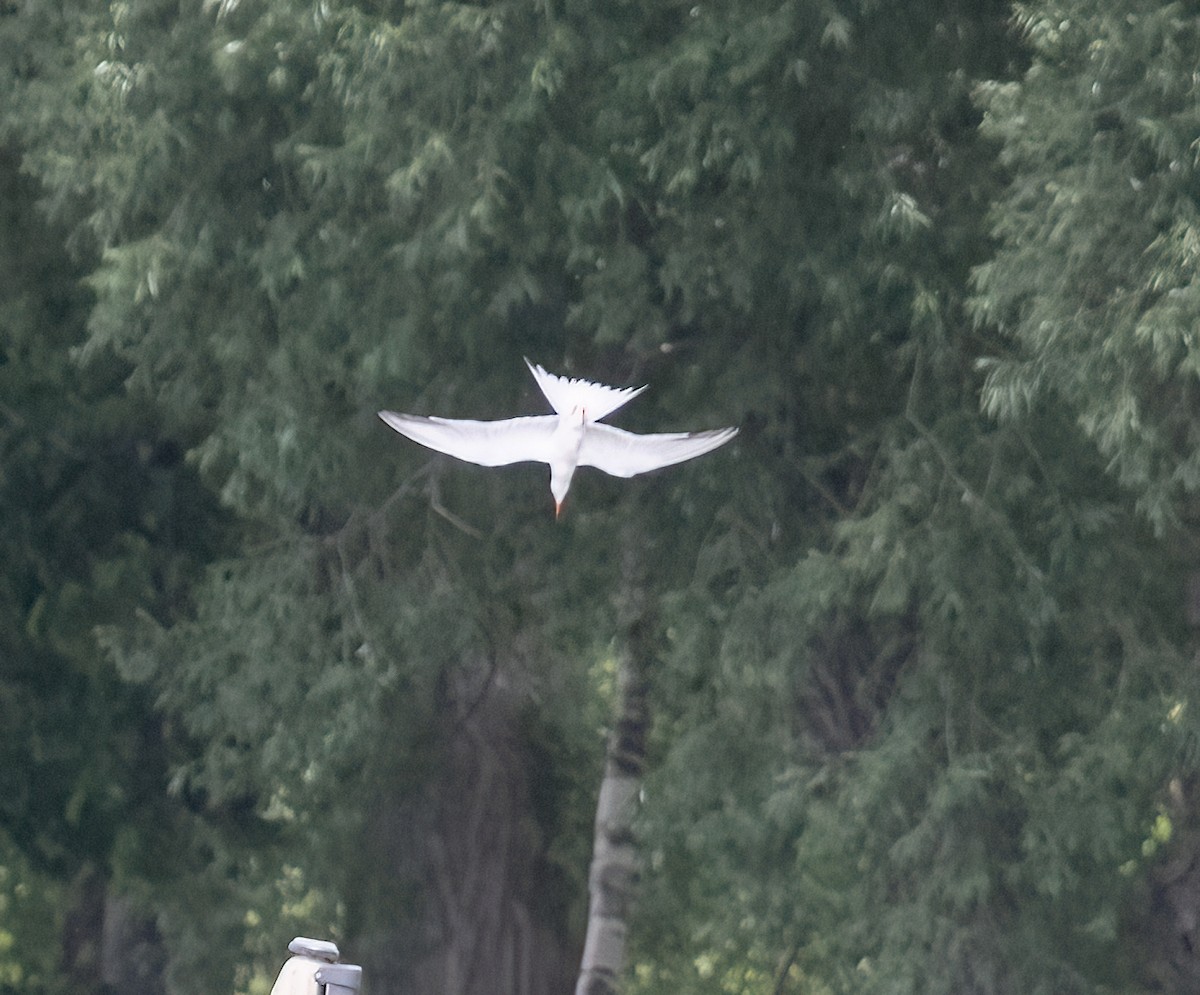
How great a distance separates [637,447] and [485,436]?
22.1 inches

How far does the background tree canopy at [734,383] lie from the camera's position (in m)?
9.48

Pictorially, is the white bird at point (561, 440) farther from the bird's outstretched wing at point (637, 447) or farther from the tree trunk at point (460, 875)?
the tree trunk at point (460, 875)

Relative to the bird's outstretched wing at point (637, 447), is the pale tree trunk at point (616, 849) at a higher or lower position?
higher

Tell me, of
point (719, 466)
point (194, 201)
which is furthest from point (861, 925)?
point (194, 201)

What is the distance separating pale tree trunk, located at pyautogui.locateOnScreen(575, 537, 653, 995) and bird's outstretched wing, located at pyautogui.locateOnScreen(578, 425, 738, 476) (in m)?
4.97

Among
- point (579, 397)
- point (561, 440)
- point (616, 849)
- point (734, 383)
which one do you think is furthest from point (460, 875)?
point (561, 440)

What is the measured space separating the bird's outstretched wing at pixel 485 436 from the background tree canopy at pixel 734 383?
1.73 m

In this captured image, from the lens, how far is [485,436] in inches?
315

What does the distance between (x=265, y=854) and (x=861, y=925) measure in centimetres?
486

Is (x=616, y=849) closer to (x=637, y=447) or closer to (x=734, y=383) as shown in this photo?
(x=734, y=383)

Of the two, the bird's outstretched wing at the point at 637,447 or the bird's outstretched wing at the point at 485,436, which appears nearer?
the bird's outstretched wing at the point at 485,436

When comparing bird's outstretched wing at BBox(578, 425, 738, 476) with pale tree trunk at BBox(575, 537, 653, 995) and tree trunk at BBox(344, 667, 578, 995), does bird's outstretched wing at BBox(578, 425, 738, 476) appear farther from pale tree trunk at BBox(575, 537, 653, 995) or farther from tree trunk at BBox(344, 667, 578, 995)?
tree trunk at BBox(344, 667, 578, 995)

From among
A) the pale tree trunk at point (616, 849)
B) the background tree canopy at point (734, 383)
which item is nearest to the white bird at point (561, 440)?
the background tree canopy at point (734, 383)

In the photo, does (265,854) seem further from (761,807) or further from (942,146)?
(942,146)
